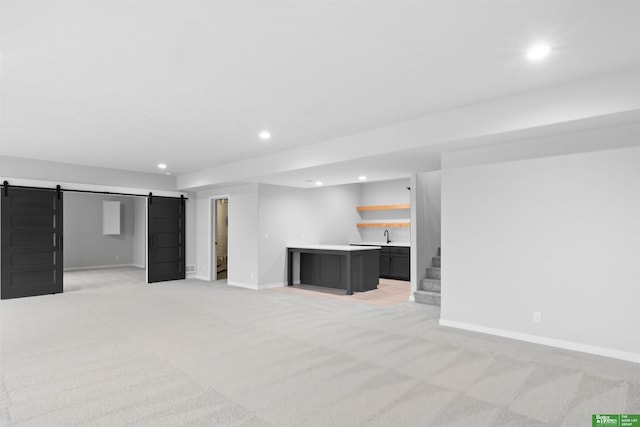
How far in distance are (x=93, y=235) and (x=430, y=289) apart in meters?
10.9

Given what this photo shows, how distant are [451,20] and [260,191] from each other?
5.88 metres

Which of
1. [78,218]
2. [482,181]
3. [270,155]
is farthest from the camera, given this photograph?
[78,218]

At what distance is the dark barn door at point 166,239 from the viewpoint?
28.4 feet

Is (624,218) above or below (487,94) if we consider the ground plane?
below

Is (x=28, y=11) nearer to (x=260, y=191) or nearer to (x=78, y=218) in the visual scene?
(x=260, y=191)

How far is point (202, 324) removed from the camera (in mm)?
4848

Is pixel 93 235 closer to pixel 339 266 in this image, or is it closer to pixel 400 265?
pixel 339 266

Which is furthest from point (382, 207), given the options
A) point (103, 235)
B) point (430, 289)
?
point (103, 235)

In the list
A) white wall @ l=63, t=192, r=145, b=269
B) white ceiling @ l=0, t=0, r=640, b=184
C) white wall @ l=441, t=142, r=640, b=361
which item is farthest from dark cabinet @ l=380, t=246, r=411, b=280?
white wall @ l=63, t=192, r=145, b=269

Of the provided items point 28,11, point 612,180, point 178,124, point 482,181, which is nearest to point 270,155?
point 178,124

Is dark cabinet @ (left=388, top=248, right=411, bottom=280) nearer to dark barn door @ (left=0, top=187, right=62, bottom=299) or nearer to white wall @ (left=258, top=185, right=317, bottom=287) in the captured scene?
white wall @ (left=258, top=185, right=317, bottom=287)

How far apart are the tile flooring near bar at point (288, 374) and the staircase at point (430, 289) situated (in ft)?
2.62

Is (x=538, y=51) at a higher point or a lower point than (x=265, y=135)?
higher

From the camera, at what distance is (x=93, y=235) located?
11891 millimetres
